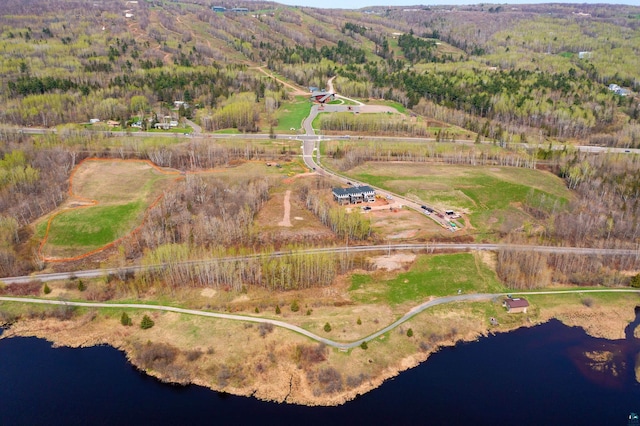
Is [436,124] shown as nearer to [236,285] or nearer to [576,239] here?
[576,239]

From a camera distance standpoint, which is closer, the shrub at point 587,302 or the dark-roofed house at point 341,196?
the shrub at point 587,302

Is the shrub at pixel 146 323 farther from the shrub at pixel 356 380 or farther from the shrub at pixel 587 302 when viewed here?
the shrub at pixel 587 302

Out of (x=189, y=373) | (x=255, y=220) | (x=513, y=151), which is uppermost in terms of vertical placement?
(x=513, y=151)

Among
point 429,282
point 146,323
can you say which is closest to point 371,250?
point 429,282

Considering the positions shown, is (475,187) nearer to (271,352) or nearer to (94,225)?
(271,352)

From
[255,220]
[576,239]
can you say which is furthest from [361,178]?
[576,239]

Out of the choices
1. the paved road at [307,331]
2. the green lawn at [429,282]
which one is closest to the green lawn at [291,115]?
the green lawn at [429,282]

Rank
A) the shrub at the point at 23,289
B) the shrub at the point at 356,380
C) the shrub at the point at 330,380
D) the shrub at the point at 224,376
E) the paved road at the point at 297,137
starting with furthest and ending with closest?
the paved road at the point at 297,137 → the shrub at the point at 23,289 → the shrub at the point at 224,376 → the shrub at the point at 356,380 → the shrub at the point at 330,380

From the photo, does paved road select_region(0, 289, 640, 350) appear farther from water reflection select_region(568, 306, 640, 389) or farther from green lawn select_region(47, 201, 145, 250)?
green lawn select_region(47, 201, 145, 250)
